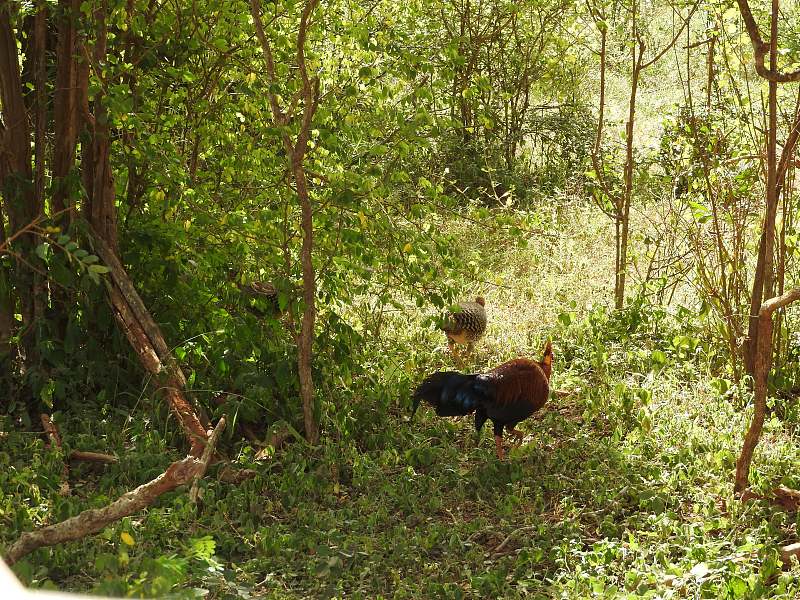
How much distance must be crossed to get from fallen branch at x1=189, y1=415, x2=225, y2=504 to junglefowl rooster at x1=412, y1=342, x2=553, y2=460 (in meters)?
1.25

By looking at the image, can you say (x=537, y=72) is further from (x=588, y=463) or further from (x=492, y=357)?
(x=588, y=463)

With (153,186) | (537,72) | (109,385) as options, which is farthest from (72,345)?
(537,72)

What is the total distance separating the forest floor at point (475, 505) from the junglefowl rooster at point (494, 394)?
0.26 meters

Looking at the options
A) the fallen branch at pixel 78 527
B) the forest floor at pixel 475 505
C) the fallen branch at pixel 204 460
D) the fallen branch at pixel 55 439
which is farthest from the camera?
the fallen branch at pixel 55 439

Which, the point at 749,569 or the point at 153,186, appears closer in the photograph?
the point at 749,569

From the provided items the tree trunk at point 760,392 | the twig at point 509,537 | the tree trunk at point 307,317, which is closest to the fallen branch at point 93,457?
the tree trunk at point 307,317

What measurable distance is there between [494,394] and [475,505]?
2.31ft

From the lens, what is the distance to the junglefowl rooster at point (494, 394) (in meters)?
5.53

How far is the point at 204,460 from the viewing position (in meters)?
4.98

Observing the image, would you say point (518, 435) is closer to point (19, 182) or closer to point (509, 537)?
point (509, 537)

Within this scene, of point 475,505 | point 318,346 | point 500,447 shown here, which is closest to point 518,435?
point 500,447

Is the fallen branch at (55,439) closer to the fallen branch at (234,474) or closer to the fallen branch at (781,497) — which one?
the fallen branch at (234,474)

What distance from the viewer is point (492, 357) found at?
7258mm

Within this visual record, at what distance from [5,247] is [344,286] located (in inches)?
87.0
